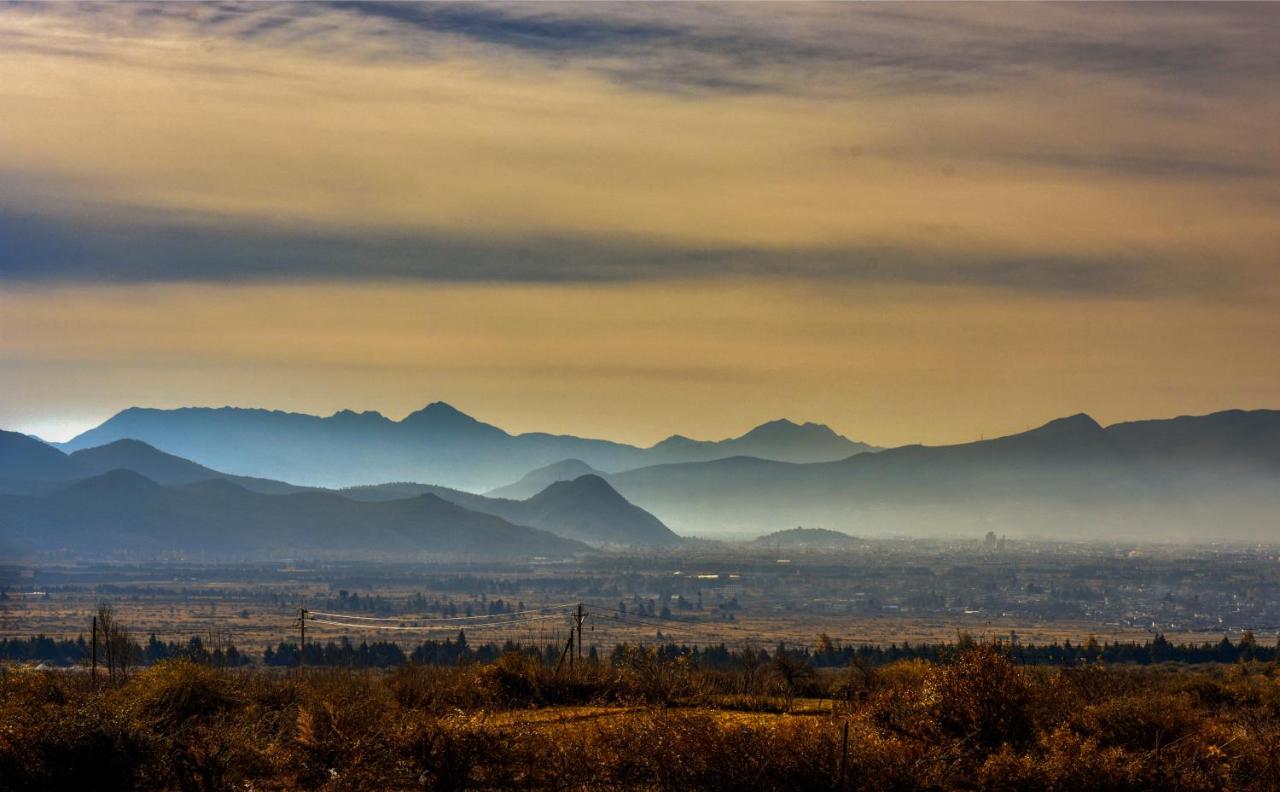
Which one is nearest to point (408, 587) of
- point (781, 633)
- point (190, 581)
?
point (190, 581)

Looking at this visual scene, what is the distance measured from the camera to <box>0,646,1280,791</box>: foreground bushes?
19812 millimetres

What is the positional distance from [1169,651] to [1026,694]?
58160 mm

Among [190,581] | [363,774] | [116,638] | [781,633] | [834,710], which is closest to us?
[363,774]

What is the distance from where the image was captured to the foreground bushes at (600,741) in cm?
1981

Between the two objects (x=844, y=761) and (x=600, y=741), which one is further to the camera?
(x=600, y=741)

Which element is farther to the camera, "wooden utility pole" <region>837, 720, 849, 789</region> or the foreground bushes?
the foreground bushes

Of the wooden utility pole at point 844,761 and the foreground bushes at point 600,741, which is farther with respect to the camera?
the foreground bushes at point 600,741

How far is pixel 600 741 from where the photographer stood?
21.0 metres

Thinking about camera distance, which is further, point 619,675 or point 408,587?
point 408,587

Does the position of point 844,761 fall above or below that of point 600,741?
below

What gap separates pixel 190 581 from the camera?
196 meters

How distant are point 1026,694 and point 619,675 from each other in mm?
8998

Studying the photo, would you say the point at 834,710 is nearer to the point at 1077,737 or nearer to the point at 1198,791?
the point at 1077,737

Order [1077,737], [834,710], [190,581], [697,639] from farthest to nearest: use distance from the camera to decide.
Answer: [190,581], [697,639], [834,710], [1077,737]
